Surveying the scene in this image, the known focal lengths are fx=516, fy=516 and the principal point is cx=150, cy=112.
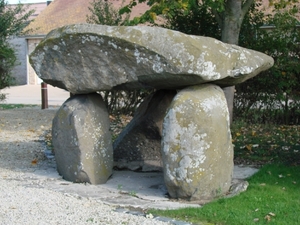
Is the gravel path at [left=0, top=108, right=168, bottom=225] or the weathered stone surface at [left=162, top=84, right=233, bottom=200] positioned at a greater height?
the weathered stone surface at [left=162, top=84, right=233, bottom=200]

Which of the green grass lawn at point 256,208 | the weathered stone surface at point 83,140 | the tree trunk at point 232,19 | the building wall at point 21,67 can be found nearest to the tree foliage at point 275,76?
the tree trunk at point 232,19

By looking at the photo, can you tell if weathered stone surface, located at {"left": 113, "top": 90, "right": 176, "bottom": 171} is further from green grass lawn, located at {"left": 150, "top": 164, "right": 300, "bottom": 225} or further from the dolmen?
green grass lawn, located at {"left": 150, "top": 164, "right": 300, "bottom": 225}

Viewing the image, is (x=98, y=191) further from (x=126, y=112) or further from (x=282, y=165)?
(x=126, y=112)

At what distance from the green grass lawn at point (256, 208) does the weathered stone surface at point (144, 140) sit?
6.21ft

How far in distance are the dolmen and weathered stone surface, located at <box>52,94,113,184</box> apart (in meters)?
0.01

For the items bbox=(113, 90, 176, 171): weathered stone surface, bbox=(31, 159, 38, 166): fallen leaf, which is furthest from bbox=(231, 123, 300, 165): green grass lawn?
bbox=(31, 159, 38, 166): fallen leaf

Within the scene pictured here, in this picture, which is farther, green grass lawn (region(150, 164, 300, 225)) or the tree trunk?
the tree trunk

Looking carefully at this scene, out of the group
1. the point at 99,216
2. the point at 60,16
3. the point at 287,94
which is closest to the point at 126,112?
the point at 287,94

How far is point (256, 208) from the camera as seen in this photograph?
584 centimetres

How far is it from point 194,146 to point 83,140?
1.58 metres

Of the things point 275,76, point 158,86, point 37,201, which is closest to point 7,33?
point 275,76

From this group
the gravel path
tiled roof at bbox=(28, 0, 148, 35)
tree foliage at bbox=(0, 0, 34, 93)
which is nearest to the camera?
the gravel path

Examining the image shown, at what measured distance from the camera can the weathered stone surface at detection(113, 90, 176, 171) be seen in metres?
8.21

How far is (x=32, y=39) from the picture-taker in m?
31.1
